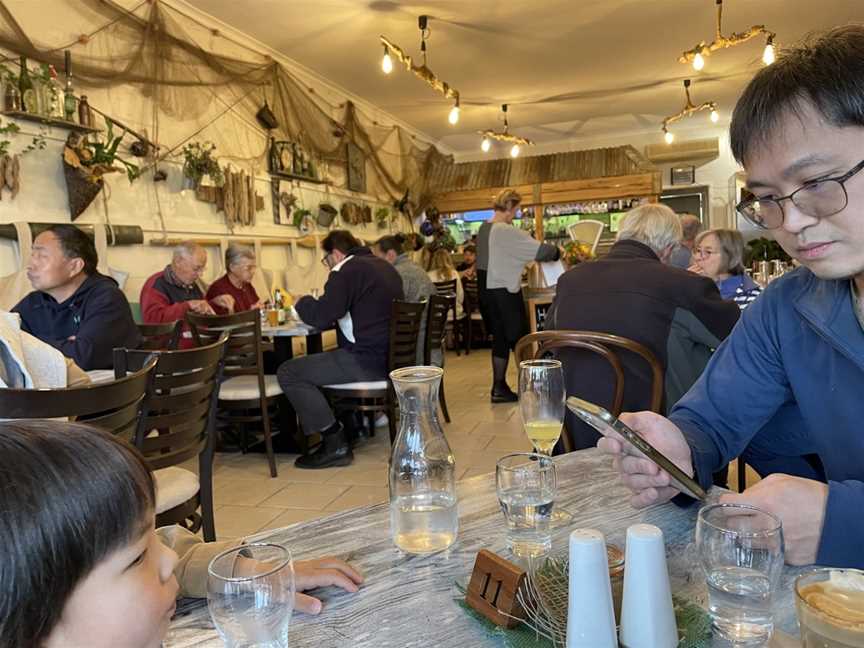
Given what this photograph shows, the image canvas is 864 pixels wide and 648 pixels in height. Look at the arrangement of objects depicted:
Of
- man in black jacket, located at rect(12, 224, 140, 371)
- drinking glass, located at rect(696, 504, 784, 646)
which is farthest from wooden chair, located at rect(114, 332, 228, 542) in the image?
drinking glass, located at rect(696, 504, 784, 646)

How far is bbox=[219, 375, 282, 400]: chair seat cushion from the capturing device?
3842mm

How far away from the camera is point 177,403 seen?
7.02ft

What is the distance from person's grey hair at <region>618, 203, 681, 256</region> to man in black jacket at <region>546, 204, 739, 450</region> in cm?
16

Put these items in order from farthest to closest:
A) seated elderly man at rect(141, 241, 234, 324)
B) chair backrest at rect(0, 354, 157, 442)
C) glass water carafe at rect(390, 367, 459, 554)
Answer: seated elderly man at rect(141, 241, 234, 324) → chair backrest at rect(0, 354, 157, 442) → glass water carafe at rect(390, 367, 459, 554)

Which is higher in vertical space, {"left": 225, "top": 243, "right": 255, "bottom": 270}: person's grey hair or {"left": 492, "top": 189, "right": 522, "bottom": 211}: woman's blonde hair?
{"left": 492, "top": 189, "right": 522, "bottom": 211}: woman's blonde hair

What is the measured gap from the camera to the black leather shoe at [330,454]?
13.0 feet

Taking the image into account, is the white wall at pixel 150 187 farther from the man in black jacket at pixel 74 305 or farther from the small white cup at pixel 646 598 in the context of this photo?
the small white cup at pixel 646 598

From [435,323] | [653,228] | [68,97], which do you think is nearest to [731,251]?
[653,228]

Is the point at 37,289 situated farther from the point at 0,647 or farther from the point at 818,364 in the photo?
the point at 818,364

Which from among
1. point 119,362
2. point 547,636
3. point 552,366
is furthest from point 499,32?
point 547,636

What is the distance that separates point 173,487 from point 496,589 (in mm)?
1694

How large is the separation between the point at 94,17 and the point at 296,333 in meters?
2.59

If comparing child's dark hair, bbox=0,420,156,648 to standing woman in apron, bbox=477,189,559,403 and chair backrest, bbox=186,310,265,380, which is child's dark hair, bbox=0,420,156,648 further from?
standing woman in apron, bbox=477,189,559,403

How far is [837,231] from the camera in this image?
39.0 inches
